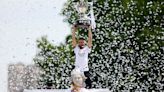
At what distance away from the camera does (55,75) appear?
18.7 meters

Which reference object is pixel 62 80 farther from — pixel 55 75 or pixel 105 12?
pixel 105 12

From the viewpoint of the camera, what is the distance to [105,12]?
18266 mm

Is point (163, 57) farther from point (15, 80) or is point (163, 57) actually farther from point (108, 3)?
point (15, 80)

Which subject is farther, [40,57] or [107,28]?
[40,57]

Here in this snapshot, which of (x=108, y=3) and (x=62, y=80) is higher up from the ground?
(x=108, y=3)

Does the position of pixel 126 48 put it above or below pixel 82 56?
below

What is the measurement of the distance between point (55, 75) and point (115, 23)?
2022 millimetres

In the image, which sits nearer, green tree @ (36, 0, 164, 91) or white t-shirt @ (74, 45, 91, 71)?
white t-shirt @ (74, 45, 91, 71)

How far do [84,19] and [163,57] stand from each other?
823 centimetres

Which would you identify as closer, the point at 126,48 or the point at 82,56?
the point at 82,56

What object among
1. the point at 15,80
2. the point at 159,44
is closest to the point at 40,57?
the point at 159,44

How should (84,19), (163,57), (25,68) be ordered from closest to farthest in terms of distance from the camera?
1. (84,19)
2. (163,57)
3. (25,68)

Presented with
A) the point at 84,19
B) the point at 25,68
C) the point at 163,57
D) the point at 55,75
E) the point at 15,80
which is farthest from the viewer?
the point at 15,80

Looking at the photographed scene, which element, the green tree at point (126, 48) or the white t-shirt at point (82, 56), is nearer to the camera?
the white t-shirt at point (82, 56)
